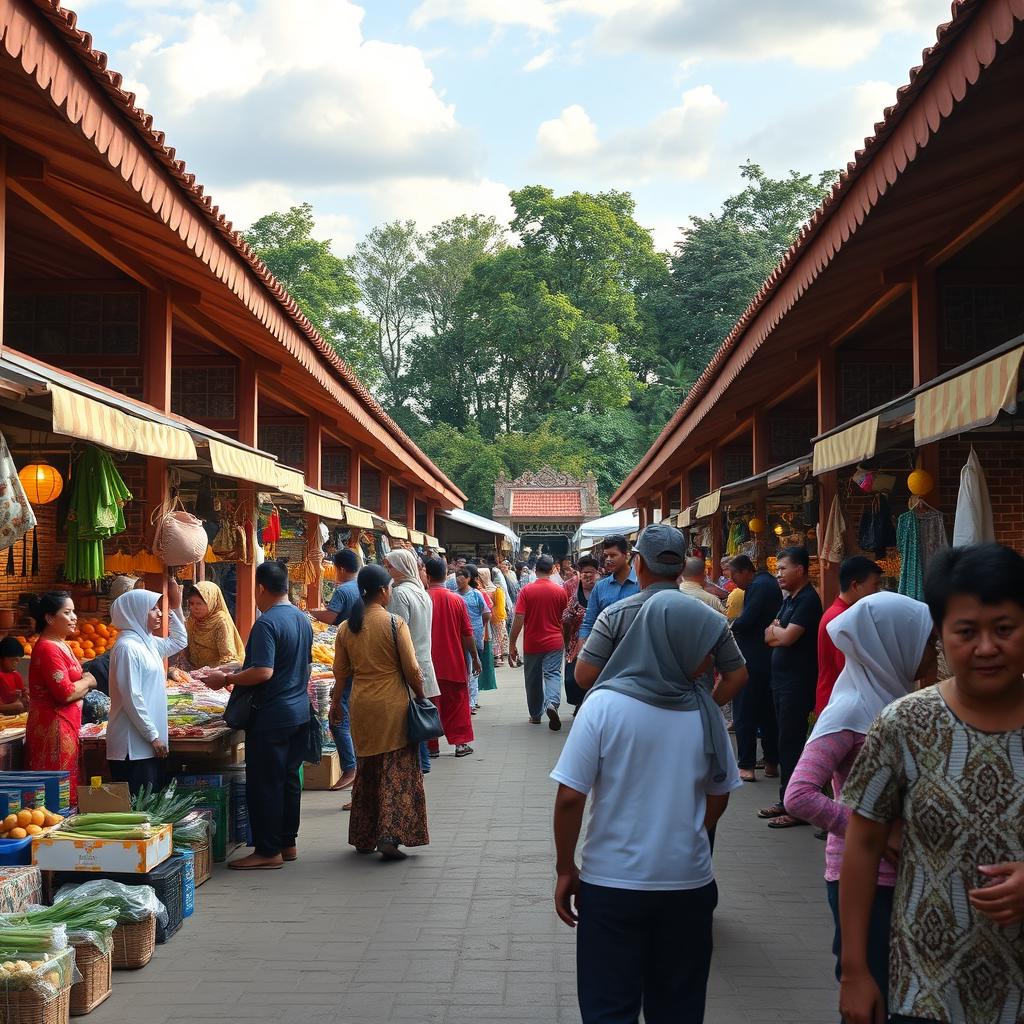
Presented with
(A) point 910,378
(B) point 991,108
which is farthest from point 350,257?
(B) point 991,108

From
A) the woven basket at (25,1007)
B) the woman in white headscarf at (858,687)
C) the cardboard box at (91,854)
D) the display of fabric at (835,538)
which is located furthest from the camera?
the display of fabric at (835,538)

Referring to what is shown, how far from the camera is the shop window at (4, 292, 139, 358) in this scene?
9328 mm

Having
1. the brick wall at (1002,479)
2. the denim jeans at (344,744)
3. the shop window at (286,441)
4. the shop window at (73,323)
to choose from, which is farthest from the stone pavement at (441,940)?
the shop window at (286,441)

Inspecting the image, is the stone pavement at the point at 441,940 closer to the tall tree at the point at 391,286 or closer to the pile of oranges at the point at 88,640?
the pile of oranges at the point at 88,640

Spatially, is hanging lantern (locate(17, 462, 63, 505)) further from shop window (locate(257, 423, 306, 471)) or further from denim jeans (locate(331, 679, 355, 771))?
shop window (locate(257, 423, 306, 471))

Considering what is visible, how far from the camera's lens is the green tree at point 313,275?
4741cm

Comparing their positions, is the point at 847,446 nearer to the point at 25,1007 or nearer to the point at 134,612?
the point at 134,612

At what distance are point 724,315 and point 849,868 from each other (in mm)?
49833

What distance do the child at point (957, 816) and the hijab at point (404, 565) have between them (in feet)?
21.4

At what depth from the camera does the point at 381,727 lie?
7230 millimetres

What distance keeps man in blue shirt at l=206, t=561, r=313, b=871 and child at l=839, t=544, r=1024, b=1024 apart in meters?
4.86

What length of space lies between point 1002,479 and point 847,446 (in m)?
2.90

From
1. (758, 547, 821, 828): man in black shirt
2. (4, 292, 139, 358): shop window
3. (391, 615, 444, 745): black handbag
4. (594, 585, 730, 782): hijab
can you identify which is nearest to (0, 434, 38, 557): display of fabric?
(391, 615, 444, 745): black handbag

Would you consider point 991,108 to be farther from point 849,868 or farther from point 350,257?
point 350,257
